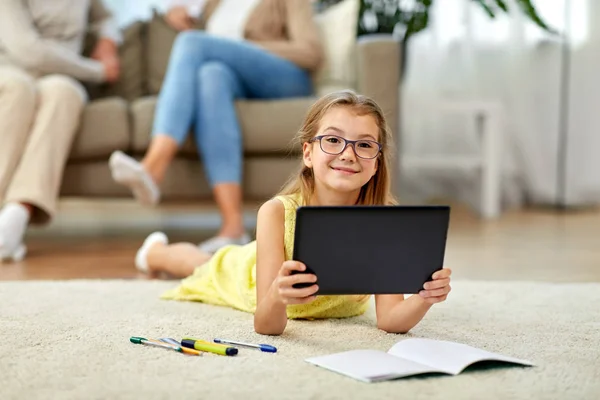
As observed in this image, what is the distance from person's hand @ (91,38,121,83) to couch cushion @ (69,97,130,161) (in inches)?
14.4

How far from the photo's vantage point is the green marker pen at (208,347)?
1.06 meters

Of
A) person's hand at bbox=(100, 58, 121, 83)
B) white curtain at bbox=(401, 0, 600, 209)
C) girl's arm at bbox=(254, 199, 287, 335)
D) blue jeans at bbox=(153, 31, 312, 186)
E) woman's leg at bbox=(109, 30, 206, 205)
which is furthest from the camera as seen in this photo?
white curtain at bbox=(401, 0, 600, 209)

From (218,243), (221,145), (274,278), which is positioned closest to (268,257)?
Result: (274,278)

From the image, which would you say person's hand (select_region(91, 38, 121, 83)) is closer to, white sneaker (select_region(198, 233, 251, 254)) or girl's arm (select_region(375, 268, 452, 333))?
white sneaker (select_region(198, 233, 251, 254))

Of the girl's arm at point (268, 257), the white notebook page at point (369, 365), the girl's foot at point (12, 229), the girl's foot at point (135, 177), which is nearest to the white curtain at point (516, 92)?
the girl's foot at point (135, 177)

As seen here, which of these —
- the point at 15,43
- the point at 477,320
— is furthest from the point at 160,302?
the point at 15,43

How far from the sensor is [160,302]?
1505 mm

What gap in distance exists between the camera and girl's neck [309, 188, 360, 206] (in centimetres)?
128

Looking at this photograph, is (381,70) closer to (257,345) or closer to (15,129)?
(15,129)

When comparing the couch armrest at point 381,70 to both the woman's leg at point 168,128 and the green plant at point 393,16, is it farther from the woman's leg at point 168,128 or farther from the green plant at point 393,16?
the green plant at point 393,16

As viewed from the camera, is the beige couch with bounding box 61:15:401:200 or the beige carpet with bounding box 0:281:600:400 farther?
the beige couch with bounding box 61:15:401:200

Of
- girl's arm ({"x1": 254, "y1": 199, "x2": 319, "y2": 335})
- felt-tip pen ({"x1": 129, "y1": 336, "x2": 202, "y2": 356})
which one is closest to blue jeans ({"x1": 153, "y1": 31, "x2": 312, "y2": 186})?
girl's arm ({"x1": 254, "y1": 199, "x2": 319, "y2": 335})

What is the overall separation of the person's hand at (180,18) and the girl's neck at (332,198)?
172 cm

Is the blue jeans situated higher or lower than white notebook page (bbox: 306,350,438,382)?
higher
